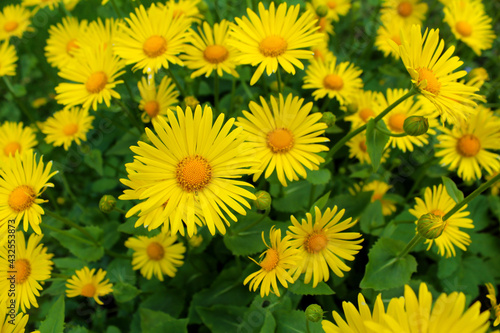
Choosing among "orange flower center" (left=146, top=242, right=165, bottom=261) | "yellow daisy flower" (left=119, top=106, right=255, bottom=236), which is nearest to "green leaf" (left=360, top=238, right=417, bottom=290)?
"yellow daisy flower" (left=119, top=106, right=255, bottom=236)

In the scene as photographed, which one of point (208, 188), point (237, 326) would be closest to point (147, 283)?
point (237, 326)

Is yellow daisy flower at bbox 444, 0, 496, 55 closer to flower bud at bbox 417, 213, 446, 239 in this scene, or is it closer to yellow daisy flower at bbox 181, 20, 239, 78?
yellow daisy flower at bbox 181, 20, 239, 78

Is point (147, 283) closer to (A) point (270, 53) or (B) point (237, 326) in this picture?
(B) point (237, 326)

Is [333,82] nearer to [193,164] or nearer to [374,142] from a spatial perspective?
[374,142]

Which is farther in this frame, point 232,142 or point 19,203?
point 19,203

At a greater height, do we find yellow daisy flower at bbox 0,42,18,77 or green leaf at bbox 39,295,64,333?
yellow daisy flower at bbox 0,42,18,77

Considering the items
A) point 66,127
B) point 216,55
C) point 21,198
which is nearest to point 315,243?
point 216,55

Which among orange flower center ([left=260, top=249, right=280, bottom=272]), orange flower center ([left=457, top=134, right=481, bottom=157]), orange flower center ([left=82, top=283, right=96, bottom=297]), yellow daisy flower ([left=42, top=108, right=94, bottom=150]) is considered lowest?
orange flower center ([left=260, top=249, right=280, bottom=272])
